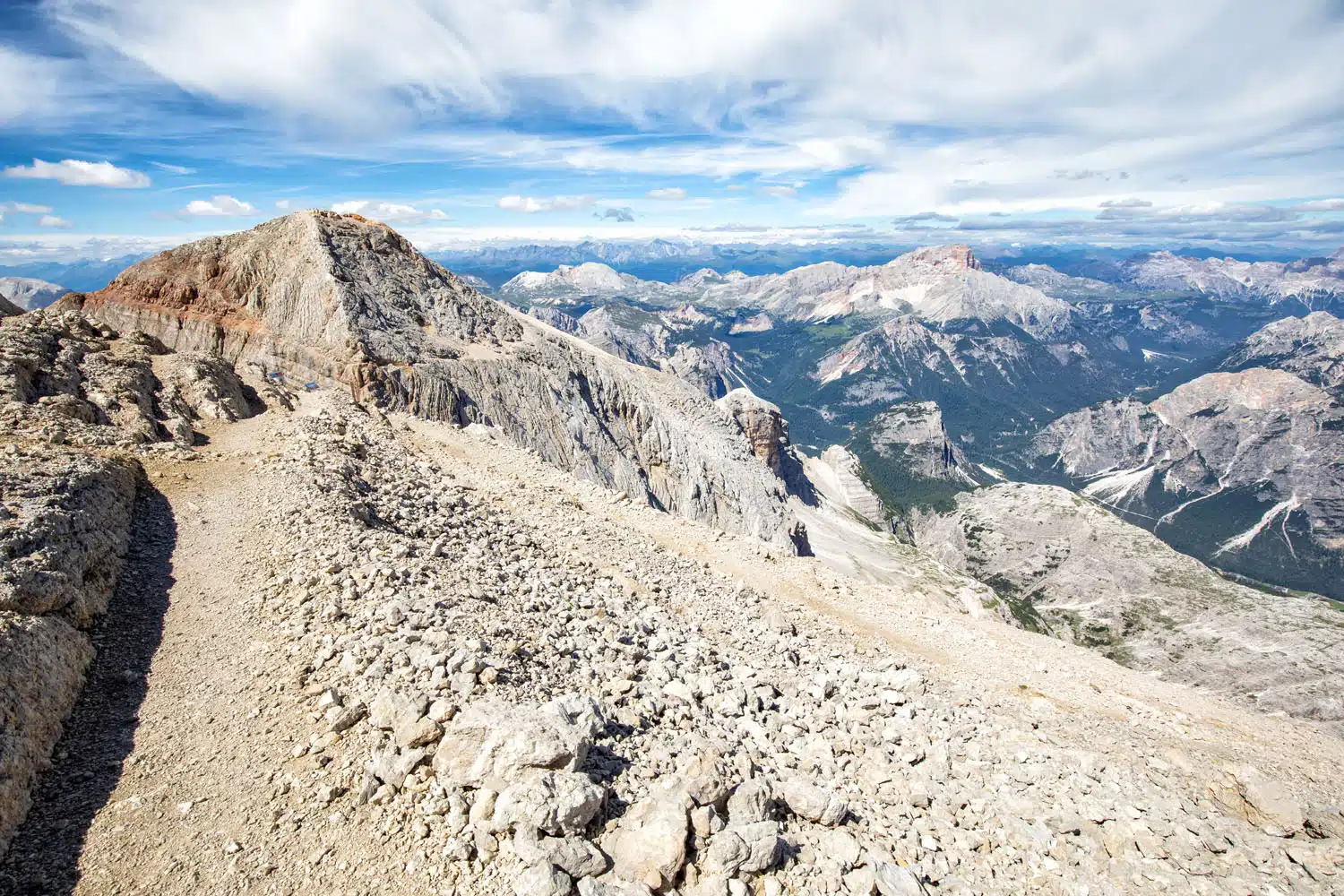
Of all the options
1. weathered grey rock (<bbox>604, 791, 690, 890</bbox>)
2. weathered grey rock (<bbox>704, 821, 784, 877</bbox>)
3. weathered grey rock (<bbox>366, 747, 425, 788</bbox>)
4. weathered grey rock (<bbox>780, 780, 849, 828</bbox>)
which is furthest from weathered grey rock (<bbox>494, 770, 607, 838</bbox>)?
weathered grey rock (<bbox>780, 780, 849, 828</bbox>)

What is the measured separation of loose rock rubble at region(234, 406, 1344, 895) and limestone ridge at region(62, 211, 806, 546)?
114 ft

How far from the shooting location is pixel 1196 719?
19469 mm

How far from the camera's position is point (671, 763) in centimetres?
1114

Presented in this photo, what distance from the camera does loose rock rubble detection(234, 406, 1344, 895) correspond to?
9.02 meters

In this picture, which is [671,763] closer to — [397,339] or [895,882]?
[895,882]

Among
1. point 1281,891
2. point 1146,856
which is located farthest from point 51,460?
point 1281,891

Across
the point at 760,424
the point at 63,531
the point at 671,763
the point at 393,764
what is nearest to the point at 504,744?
the point at 393,764

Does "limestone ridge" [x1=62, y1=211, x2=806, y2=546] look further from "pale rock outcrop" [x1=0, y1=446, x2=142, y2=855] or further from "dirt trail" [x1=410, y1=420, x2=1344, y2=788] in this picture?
"pale rock outcrop" [x1=0, y1=446, x2=142, y2=855]

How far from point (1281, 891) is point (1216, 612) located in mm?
178044

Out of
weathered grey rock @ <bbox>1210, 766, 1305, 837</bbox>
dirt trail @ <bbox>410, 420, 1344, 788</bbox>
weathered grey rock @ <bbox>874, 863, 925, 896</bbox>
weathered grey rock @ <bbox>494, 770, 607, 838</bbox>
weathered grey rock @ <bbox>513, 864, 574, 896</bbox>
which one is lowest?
dirt trail @ <bbox>410, 420, 1344, 788</bbox>

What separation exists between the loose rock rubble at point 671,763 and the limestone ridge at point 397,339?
34.6 m

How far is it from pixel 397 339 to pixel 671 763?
53499 millimetres

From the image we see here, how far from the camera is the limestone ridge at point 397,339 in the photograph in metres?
51.0

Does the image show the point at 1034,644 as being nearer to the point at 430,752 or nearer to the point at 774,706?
the point at 774,706
